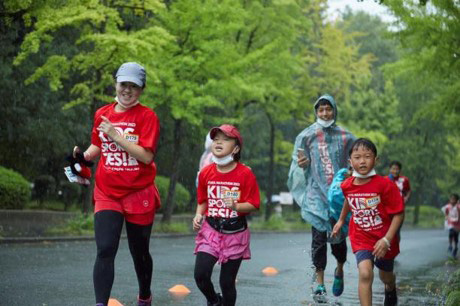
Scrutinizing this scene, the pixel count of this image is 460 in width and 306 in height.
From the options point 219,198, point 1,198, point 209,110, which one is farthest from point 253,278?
point 209,110

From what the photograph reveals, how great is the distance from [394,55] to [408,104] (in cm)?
3139

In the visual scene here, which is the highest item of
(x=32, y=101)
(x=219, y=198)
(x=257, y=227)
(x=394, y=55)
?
(x=394, y=55)

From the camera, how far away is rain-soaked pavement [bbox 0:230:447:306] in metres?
8.99

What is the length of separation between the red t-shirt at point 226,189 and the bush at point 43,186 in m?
23.9

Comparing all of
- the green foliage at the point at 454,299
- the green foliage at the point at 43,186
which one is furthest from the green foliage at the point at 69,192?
the green foliage at the point at 454,299

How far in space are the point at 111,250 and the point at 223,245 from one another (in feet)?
2.90

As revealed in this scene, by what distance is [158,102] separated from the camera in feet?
82.3

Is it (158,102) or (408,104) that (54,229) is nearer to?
(158,102)

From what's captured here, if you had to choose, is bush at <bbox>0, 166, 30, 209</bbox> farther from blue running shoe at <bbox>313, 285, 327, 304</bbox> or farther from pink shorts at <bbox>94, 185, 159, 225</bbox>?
pink shorts at <bbox>94, 185, 159, 225</bbox>

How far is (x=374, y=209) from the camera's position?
7.21m

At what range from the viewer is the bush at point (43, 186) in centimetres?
3031

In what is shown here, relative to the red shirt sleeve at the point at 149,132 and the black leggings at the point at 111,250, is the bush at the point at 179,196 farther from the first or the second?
the red shirt sleeve at the point at 149,132

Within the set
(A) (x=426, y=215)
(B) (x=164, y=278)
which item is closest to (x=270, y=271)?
(B) (x=164, y=278)

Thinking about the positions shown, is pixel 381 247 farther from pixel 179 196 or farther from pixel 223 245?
pixel 179 196
